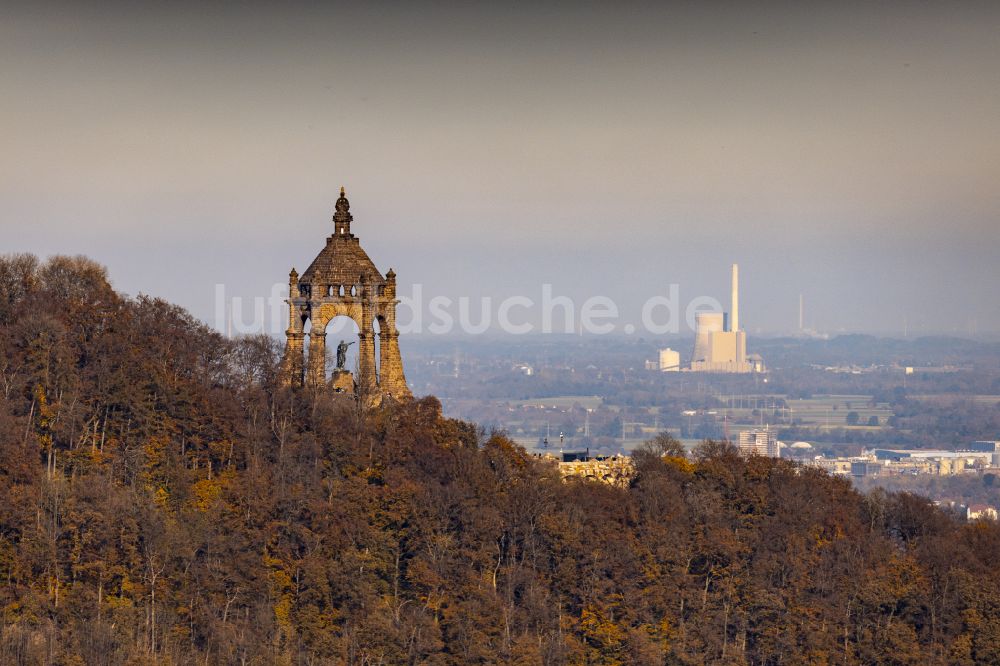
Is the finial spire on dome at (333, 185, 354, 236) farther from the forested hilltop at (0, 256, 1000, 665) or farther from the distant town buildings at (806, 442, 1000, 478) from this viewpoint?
the distant town buildings at (806, 442, 1000, 478)

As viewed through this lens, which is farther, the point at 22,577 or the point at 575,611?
the point at 575,611

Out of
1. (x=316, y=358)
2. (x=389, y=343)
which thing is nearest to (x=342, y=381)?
(x=316, y=358)

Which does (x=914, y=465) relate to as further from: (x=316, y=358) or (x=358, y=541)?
(x=358, y=541)

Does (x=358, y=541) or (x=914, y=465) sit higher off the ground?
(x=358, y=541)

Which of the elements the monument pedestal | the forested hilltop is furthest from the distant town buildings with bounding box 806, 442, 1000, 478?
the monument pedestal

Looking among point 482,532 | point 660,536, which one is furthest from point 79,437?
point 660,536

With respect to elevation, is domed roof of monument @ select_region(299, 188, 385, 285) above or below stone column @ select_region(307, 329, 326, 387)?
→ above

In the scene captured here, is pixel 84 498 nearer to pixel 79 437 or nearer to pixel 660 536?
pixel 79 437
